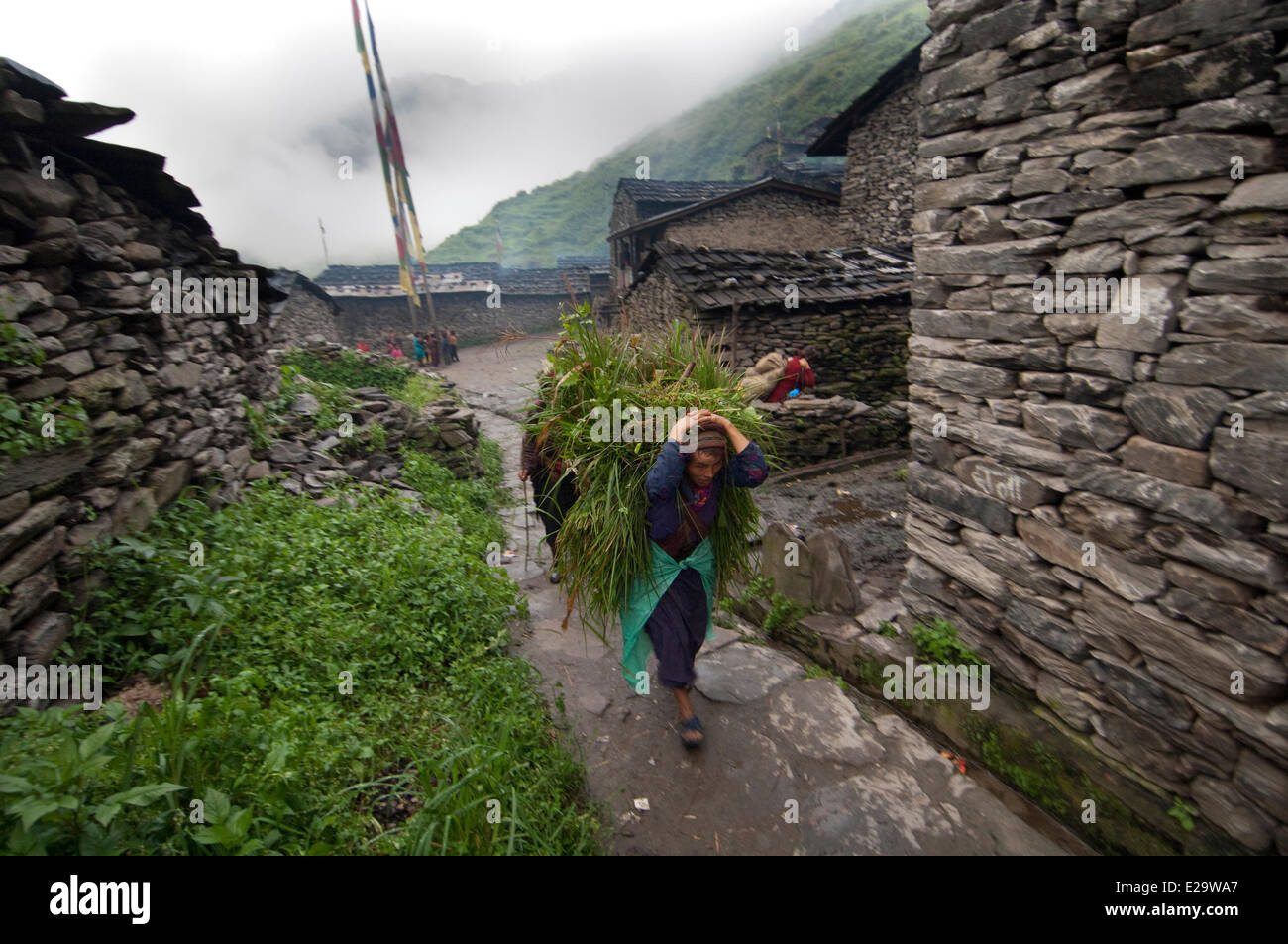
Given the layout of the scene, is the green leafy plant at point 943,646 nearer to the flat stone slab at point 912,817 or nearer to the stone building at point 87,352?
the flat stone slab at point 912,817

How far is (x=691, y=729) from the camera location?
11.1ft

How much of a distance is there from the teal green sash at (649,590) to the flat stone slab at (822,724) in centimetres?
80

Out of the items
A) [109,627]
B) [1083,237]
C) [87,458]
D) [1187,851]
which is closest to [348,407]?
[87,458]

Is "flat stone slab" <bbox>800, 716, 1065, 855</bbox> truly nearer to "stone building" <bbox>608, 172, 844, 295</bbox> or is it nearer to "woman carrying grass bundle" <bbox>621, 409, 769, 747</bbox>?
"woman carrying grass bundle" <bbox>621, 409, 769, 747</bbox>

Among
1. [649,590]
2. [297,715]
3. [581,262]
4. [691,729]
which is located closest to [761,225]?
[649,590]

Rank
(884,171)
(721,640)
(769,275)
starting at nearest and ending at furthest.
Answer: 1. (721,640)
2. (769,275)
3. (884,171)

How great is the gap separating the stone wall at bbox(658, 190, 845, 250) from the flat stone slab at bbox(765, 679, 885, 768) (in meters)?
17.1

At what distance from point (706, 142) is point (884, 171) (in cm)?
4007

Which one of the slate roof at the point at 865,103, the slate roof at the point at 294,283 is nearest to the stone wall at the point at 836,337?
the slate roof at the point at 865,103

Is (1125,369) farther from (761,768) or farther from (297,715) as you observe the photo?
(297,715)

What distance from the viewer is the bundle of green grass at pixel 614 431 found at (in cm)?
322

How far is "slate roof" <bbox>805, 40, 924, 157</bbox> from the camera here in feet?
46.0

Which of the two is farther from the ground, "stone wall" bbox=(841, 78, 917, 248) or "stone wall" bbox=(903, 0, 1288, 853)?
"stone wall" bbox=(841, 78, 917, 248)

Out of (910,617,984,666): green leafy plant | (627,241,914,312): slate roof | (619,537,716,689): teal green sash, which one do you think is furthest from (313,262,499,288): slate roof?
(910,617,984,666): green leafy plant
